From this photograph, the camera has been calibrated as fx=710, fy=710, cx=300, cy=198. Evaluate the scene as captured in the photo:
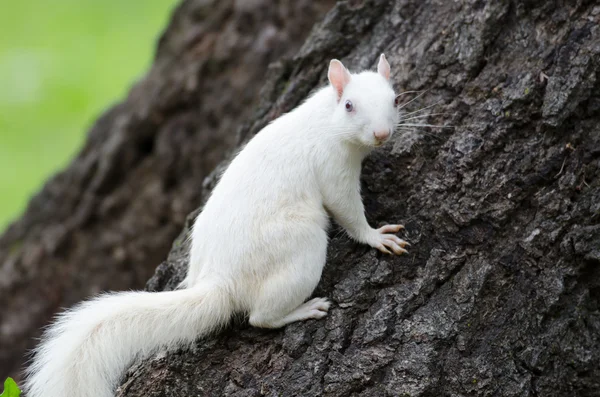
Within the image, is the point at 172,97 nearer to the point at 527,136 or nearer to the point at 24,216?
the point at 24,216

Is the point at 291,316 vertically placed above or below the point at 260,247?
below

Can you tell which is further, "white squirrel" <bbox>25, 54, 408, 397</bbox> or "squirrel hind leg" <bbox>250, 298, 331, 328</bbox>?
"squirrel hind leg" <bbox>250, 298, 331, 328</bbox>

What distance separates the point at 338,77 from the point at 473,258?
1.08 metres

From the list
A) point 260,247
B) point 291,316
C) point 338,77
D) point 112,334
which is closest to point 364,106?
point 338,77

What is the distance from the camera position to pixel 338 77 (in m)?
3.46

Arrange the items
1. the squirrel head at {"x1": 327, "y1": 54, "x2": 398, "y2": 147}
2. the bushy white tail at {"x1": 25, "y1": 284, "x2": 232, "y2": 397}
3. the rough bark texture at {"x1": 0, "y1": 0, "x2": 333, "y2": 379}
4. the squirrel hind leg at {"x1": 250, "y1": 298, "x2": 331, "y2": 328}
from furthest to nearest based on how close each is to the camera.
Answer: the rough bark texture at {"x1": 0, "y1": 0, "x2": 333, "y2": 379}, the squirrel head at {"x1": 327, "y1": 54, "x2": 398, "y2": 147}, the squirrel hind leg at {"x1": 250, "y1": 298, "x2": 331, "y2": 328}, the bushy white tail at {"x1": 25, "y1": 284, "x2": 232, "y2": 397}

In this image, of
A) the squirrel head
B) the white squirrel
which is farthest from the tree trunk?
the squirrel head

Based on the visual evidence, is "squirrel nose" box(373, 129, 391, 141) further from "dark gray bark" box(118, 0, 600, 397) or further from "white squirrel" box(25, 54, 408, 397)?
Result: "dark gray bark" box(118, 0, 600, 397)

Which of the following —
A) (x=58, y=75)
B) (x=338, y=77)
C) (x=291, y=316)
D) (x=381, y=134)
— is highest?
(x=58, y=75)

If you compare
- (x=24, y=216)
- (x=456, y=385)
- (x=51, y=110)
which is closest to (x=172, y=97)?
(x=24, y=216)

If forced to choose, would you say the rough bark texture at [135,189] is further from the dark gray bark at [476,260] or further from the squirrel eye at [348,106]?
the squirrel eye at [348,106]

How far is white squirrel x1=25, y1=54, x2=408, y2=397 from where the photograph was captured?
3.05m

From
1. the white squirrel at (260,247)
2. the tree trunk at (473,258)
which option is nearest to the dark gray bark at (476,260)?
the tree trunk at (473,258)

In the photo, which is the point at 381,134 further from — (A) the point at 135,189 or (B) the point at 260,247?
(A) the point at 135,189
